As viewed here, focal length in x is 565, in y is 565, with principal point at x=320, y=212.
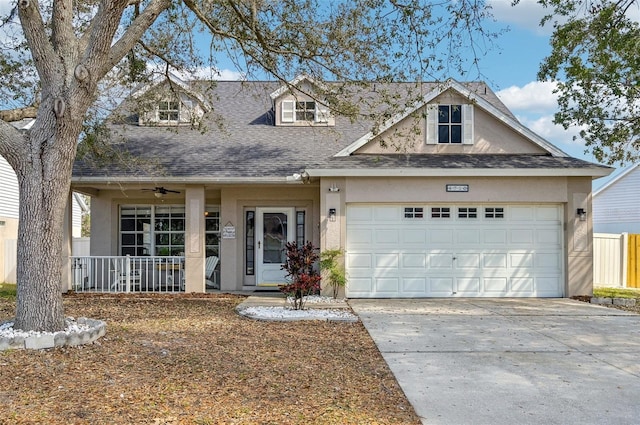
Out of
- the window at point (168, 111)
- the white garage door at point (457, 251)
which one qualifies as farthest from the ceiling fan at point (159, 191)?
the white garage door at point (457, 251)

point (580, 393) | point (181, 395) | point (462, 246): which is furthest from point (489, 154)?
point (181, 395)

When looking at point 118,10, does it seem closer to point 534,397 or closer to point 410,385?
point 410,385

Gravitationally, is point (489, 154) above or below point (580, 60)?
below

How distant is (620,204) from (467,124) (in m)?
17.9

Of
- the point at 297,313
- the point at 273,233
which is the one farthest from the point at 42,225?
the point at 273,233

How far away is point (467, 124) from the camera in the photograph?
1367 centimetres

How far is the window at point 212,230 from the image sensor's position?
15664 millimetres

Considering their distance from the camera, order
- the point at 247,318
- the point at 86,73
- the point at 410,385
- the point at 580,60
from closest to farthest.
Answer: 1. the point at 410,385
2. the point at 86,73
3. the point at 247,318
4. the point at 580,60

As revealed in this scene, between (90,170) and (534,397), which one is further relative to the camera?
(90,170)

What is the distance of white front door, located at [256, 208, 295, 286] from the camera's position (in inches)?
588

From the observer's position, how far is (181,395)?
5.34m

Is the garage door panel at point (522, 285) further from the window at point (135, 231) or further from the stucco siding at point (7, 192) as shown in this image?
the stucco siding at point (7, 192)

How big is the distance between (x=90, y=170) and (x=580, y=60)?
37.3ft

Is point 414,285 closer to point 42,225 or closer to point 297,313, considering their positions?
point 297,313
